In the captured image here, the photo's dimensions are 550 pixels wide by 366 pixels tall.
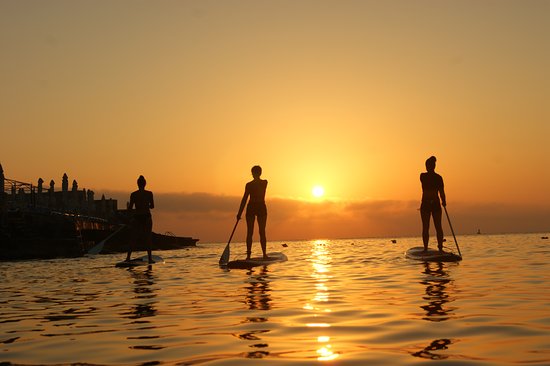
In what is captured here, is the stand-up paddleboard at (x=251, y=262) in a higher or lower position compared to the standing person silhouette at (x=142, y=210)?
lower

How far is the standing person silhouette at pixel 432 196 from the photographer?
1992 cm

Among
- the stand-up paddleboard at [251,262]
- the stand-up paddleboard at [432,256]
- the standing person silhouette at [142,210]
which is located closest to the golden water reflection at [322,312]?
the stand-up paddleboard at [251,262]

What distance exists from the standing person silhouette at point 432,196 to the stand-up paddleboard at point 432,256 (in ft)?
1.00

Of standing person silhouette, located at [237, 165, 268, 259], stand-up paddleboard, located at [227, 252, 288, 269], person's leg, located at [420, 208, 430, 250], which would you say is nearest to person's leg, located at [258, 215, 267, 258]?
standing person silhouette, located at [237, 165, 268, 259]

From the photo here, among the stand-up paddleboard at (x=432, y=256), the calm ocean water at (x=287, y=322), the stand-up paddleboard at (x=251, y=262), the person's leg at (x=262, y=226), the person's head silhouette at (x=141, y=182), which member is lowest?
the calm ocean water at (x=287, y=322)

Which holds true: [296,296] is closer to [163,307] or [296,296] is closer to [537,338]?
[163,307]

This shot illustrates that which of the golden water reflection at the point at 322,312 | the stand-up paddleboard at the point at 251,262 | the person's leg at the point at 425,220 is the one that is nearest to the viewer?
the golden water reflection at the point at 322,312

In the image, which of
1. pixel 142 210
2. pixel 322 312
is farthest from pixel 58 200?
pixel 322 312

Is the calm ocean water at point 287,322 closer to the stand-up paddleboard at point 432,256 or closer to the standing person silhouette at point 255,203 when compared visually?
the stand-up paddleboard at point 432,256

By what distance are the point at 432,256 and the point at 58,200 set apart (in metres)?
34.9

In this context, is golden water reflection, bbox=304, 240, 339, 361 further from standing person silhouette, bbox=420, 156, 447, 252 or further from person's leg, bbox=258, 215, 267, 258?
standing person silhouette, bbox=420, 156, 447, 252

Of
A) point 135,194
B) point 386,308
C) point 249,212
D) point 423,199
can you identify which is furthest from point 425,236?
point 386,308

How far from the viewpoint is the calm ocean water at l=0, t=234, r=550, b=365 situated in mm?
5906

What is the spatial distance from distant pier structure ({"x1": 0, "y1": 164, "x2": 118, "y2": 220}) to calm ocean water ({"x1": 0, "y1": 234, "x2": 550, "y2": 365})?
26.4m
